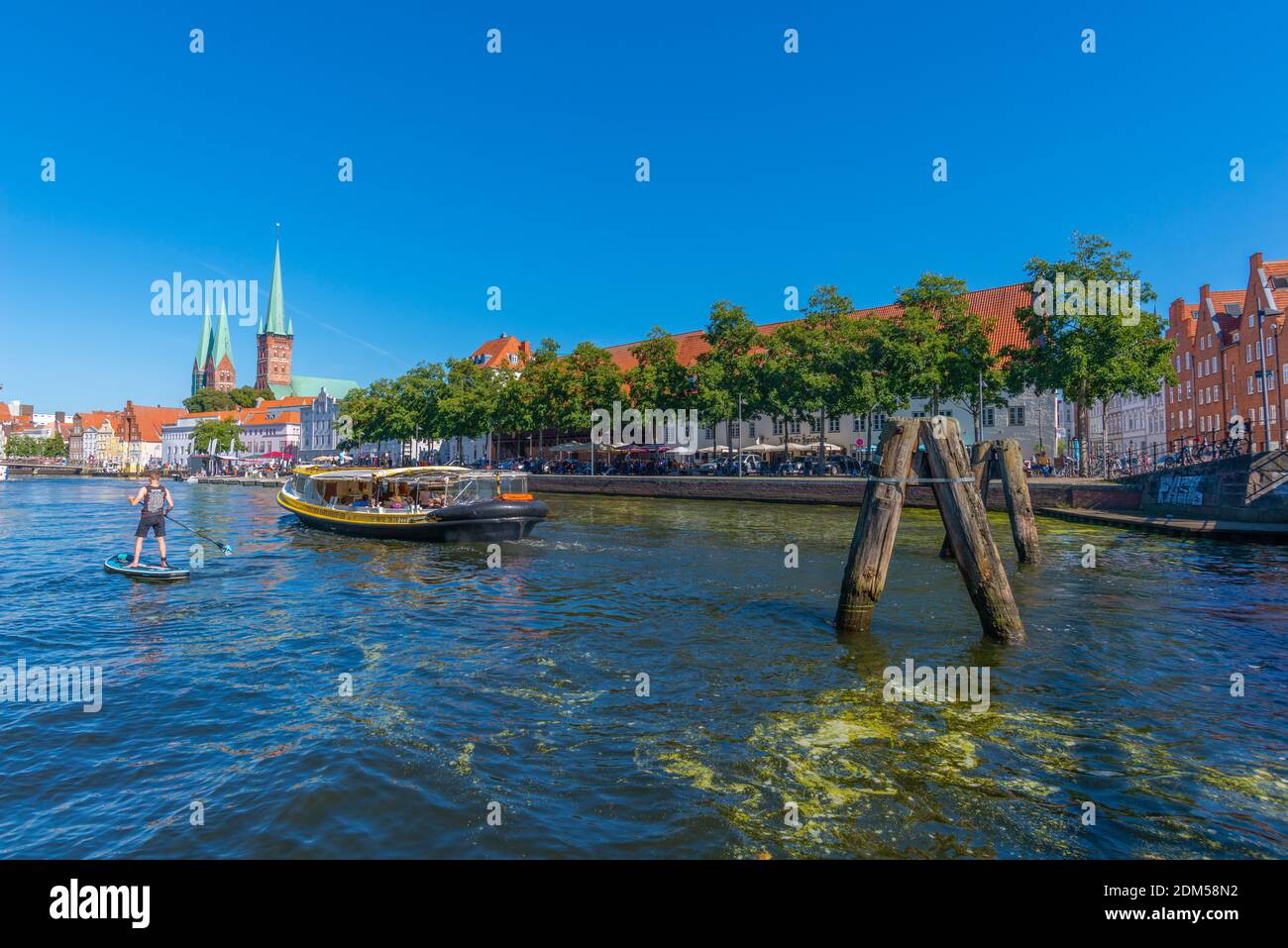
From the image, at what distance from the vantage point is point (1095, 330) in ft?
138

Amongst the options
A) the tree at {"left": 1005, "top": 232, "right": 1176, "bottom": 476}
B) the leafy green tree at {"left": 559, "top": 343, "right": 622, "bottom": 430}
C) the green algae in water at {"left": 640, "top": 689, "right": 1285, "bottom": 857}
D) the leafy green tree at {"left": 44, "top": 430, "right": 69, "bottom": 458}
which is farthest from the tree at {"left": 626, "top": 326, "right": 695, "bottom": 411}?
the leafy green tree at {"left": 44, "top": 430, "right": 69, "bottom": 458}

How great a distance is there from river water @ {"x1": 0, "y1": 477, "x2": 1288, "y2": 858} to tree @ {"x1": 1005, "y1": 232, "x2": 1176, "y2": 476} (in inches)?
1097

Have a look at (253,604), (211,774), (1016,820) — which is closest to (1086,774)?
(1016,820)

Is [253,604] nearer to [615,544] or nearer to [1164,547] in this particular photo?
[615,544]

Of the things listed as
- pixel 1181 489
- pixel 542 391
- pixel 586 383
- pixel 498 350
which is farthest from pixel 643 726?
pixel 498 350

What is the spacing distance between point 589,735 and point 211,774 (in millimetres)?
3578

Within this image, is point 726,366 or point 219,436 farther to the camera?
point 219,436

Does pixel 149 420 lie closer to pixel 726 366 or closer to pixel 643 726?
pixel 726 366
